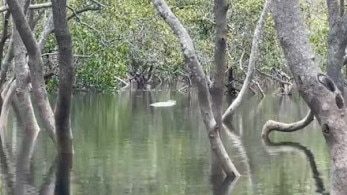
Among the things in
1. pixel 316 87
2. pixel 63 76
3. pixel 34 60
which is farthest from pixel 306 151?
pixel 316 87

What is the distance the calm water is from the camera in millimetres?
13625

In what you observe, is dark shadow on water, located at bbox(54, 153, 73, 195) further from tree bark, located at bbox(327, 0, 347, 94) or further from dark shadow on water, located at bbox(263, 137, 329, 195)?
tree bark, located at bbox(327, 0, 347, 94)

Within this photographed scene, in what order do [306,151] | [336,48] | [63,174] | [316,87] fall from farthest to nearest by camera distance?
1. [306,151]
2. [63,174]
3. [336,48]
4. [316,87]

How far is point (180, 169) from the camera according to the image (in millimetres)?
15703

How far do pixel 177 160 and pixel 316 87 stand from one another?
829 cm

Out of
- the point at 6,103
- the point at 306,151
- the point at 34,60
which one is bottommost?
the point at 306,151

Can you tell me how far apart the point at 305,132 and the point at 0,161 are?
11074 mm

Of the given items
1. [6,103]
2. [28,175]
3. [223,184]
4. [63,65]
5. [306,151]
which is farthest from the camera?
[6,103]

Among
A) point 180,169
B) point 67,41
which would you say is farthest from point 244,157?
point 67,41

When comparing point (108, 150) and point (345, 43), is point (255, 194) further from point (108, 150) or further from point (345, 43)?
point (108, 150)

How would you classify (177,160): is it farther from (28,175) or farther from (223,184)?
(28,175)

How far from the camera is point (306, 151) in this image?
62.8 feet

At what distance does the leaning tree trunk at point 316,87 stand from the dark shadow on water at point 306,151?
3847mm

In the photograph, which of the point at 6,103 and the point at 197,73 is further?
the point at 6,103
